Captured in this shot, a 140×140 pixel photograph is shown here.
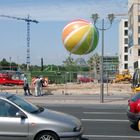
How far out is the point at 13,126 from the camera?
34.6ft

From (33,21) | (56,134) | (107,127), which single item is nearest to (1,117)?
(56,134)

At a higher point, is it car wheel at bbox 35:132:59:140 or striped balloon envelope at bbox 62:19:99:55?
striped balloon envelope at bbox 62:19:99:55

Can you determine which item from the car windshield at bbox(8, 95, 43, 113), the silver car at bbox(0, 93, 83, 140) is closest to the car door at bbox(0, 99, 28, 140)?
the silver car at bbox(0, 93, 83, 140)

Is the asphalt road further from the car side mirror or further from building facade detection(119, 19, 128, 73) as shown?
building facade detection(119, 19, 128, 73)

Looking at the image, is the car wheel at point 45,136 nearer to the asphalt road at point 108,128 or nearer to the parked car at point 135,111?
the asphalt road at point 108,128

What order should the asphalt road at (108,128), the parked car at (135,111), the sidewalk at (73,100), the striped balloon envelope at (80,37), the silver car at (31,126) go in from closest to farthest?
the silver car at (31,126) → the asphalt road at (108,128) → the parked car at (135,111) → the striped balloon envelope at (80,37) → the sidewalk at (73,100)

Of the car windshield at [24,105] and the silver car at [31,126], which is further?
the car windshield at [24,105]

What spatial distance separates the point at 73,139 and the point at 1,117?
1663mm

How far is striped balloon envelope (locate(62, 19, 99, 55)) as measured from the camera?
23750 millimetres

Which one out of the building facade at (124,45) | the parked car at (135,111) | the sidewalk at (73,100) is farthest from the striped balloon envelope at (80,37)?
the building facade at (124,45)

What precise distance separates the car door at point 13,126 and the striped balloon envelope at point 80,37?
1331 cm

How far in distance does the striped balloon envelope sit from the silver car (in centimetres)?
1320

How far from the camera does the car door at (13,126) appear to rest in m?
10.5

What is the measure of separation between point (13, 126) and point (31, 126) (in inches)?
15.8
